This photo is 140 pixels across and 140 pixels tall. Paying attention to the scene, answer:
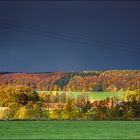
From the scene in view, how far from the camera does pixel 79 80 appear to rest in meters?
70.8

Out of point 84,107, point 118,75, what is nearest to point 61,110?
point 84,107

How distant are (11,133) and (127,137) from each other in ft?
15.5

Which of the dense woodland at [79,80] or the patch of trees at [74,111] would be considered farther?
the dense woodland at [79,80]

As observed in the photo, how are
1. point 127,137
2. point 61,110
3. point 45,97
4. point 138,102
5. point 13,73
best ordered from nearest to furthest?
point 127,137
point 61,110
point 138,102
point 45,97
point 13,73

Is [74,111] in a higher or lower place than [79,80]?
lower

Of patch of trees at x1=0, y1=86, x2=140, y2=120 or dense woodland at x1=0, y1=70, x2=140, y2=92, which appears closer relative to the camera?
patch of trees at x1=0, y1=86, x2=140, y2=120

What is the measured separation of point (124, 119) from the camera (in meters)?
33.9

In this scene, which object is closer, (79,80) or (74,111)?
(74,111)

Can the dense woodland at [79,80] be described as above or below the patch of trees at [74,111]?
above

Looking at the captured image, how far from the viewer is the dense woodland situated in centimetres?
6172

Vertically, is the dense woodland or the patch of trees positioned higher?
the dense woodland

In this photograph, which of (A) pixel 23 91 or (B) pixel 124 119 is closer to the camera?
(B) pixel 124 119

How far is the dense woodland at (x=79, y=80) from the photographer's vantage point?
6172 cm

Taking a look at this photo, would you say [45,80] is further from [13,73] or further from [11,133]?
[11,133]
